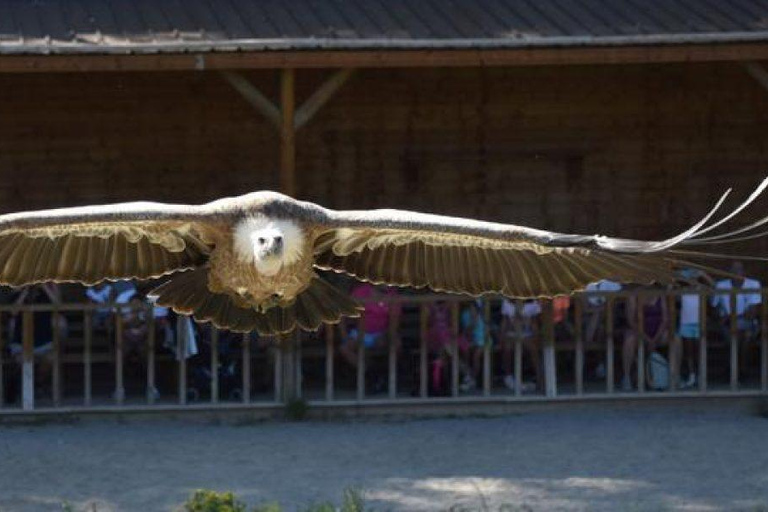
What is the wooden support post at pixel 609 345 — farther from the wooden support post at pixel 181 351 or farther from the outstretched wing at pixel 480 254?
the outstretched wing at pixel 480 254

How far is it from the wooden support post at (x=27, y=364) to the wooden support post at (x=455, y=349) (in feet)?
11.1

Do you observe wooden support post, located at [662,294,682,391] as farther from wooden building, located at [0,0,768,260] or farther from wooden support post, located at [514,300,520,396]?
wooden building, located at [0,0,768,260]

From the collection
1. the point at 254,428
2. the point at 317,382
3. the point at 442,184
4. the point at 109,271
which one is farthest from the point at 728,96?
the point at 109,271

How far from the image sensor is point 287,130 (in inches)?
588

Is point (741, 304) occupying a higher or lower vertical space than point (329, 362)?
higher

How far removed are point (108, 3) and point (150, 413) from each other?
3.53 m

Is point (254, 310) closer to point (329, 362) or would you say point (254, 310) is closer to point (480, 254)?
point (480, 254)

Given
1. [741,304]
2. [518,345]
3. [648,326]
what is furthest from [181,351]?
[741,304]

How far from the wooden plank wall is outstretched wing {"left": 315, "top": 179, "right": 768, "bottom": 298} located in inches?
296

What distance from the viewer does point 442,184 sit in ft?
56.7

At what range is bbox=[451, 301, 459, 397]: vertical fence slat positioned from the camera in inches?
597

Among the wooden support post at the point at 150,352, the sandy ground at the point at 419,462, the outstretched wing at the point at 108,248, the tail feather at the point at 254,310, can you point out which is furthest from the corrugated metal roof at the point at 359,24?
the tail feather at the point at 254,310

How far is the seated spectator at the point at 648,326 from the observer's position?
1543 cm

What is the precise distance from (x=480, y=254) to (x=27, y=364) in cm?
656
